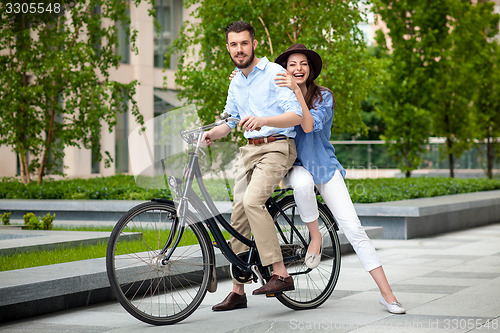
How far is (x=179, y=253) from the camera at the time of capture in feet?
17.7

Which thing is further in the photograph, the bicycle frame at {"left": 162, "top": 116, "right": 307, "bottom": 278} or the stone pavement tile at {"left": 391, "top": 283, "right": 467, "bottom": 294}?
the stone pavement tile at {"left": 391, "top": 283, "right": 467, "bottom": 294}

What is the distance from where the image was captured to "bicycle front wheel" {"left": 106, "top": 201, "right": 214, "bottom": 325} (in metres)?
5.21

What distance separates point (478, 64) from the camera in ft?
78.1

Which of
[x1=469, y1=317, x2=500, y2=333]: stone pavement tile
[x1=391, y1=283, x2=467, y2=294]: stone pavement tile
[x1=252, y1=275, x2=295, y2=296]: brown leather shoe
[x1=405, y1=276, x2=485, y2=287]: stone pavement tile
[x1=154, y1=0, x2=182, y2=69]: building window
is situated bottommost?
[x1=405, y1=276, x2=485, y2=287]: stone pavement tile

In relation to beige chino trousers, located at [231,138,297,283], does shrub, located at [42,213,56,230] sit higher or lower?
lower

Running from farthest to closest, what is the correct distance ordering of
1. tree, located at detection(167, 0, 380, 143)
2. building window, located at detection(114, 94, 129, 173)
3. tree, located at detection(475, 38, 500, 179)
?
building window, located at detection(114, 94, 129, 173), tree, located at detection(475, 38, 500, 179), tree, located at detection(167, 0, 380, 143)

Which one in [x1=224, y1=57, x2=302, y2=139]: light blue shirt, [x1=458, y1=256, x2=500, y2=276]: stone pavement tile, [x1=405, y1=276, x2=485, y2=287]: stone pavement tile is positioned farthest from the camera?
[x1=458, y1=256, x2=500, y2=276]: stone pavement tile

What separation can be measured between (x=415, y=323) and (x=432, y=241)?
20.6 ft

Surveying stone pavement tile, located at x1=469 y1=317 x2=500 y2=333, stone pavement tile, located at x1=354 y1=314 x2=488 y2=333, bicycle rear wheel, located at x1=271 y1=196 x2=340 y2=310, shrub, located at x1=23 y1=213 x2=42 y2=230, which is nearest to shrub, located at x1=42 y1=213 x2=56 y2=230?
shrub, located at x1=23 y1=213 x2=42 y2=230

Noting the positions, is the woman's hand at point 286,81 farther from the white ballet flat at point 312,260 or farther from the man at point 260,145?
the white ballet flat at point 312,260

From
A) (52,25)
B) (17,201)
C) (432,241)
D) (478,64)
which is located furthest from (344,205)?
(478,64)

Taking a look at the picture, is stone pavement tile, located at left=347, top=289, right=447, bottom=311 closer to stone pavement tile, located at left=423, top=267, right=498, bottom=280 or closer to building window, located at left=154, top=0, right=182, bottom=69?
stone pavement tile, located at left=423, top=267, right=498, bottom=280

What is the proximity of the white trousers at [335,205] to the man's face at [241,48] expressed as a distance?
0.89 meters

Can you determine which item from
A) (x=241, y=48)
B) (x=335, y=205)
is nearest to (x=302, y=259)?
(x=335, y=205)
